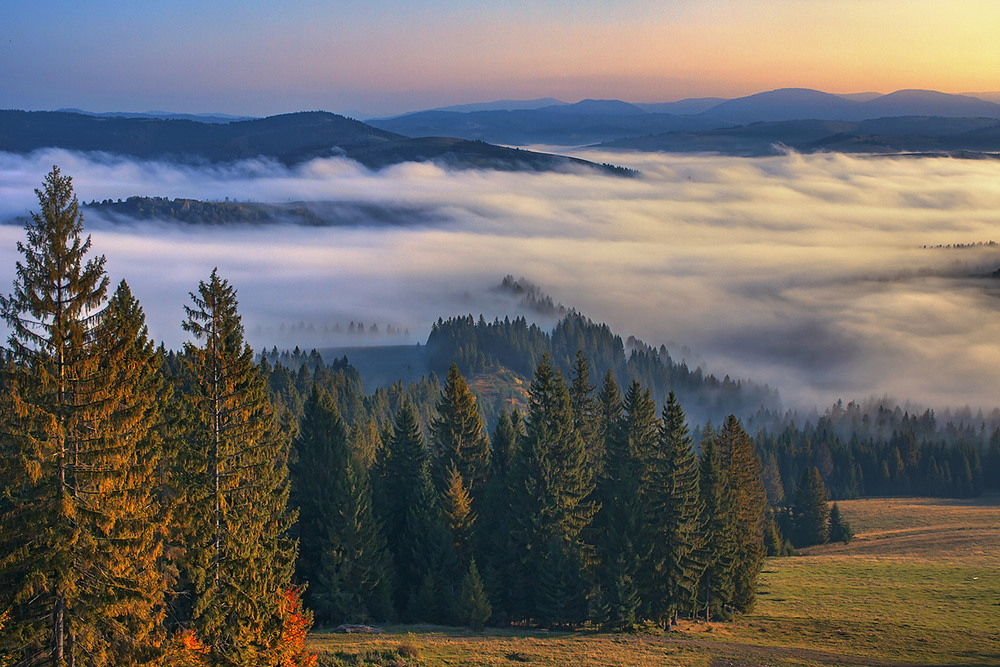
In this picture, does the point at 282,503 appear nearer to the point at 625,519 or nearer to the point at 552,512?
the point at 552,512

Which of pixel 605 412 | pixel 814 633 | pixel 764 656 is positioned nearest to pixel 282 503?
pixel 764 656

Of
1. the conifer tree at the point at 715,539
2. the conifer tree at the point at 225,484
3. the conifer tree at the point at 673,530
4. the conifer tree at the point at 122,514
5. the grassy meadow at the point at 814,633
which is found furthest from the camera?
the conifer tree at the point at 715,539

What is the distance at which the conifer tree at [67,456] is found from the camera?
79.8ft

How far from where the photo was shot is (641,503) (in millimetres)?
56594

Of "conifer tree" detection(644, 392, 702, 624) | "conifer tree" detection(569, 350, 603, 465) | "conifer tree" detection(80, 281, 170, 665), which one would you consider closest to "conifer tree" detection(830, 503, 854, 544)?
"conifer tree" detection(569, 350, 603, 465)

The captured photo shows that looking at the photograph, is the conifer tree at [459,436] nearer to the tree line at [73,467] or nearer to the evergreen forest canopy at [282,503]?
the evergreen forest canopy at [282,503]

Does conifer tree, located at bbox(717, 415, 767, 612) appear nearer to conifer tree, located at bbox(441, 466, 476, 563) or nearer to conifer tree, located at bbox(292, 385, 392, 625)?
conifer tree, located at bbox(441, 466, 476, 563)

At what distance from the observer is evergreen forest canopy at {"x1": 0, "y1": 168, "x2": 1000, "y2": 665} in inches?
970

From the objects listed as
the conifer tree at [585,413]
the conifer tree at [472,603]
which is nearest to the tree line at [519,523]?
the conifer tree at [472,603]

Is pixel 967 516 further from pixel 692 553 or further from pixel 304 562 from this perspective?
pixel 304 562

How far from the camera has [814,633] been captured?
5672cm

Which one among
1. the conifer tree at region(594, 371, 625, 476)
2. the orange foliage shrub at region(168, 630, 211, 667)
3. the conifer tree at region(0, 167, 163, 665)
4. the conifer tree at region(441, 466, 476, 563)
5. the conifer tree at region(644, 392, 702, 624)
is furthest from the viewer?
the conifer tree at region(594, 371, 625, 476)

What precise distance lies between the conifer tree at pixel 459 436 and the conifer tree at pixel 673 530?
10.6 metres

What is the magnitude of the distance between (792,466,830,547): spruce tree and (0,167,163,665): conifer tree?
96.4 m
